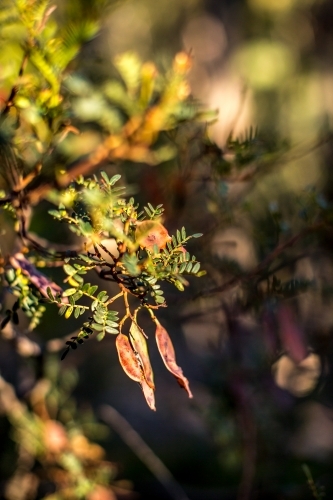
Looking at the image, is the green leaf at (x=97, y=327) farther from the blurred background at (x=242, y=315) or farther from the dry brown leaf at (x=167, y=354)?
the blurred background at (x=242, y=315)

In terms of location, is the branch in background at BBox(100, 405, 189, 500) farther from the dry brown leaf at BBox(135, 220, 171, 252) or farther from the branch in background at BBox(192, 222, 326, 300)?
the dry brown leaf at BBox(135, 220, 171, 252)

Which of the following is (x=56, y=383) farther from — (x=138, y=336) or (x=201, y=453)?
(x=201, y=453)

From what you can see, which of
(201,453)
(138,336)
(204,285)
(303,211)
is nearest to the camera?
(138,336)

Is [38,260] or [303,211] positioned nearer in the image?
[38,260]

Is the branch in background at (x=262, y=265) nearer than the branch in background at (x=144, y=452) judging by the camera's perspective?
Yes

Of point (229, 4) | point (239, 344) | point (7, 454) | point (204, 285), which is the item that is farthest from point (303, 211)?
point (229, 4)

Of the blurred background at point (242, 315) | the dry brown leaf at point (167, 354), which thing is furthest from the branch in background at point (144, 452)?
the dry brown leaf at point (167, 354)
